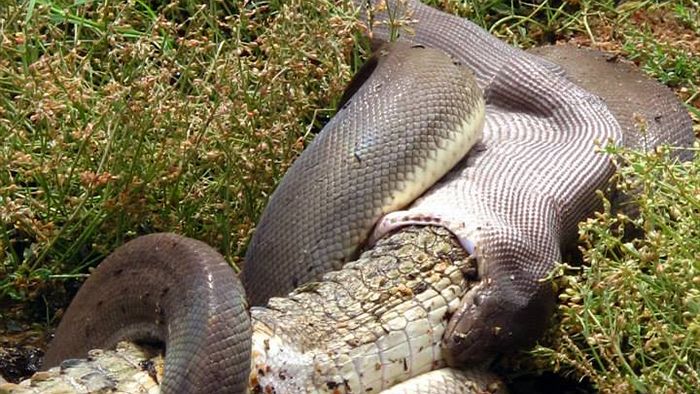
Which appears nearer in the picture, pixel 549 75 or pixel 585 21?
pixel 549 75

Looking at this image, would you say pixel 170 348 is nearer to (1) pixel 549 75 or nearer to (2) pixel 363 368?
(2) pixel 363 368

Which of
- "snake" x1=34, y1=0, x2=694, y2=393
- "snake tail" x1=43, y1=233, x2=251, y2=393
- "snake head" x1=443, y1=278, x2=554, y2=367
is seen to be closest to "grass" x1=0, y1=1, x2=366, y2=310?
"snake" x1=34, y1=0, x2=694, y2=393

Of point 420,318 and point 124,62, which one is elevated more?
point 124,62

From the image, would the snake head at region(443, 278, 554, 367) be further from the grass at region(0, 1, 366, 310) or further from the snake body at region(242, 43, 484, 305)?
the grass at region(0, 1, 366, 310)

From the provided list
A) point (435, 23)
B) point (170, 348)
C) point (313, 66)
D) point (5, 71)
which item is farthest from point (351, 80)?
point (170, 348)

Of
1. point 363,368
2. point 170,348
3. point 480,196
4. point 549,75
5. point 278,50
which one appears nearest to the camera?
point 170,348

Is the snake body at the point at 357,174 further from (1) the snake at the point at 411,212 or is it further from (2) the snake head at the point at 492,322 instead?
(2) the snake head at the point at 492,322

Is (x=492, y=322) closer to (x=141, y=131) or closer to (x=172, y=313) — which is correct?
(x=172, y=313)
